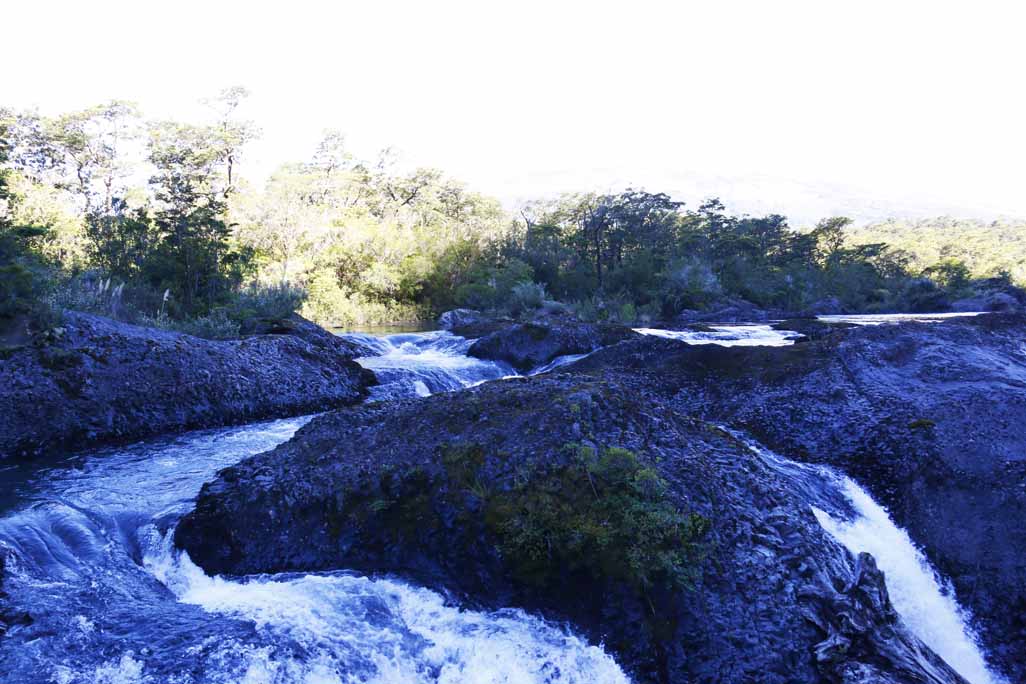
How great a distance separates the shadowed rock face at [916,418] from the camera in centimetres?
566

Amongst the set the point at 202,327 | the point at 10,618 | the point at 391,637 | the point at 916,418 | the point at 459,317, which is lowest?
the point at 459,317

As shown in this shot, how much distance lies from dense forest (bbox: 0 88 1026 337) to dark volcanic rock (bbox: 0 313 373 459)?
11990 millimetres

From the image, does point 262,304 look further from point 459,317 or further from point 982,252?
point 982,252

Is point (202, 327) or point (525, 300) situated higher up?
point (202, 327)

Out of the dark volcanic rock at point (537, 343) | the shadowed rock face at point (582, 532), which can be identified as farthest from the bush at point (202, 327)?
the shadowed rock face at point (582, 532)

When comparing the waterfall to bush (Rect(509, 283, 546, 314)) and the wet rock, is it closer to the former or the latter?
the wet rock

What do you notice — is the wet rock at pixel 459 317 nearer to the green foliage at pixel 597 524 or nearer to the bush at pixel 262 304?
the bush at pixel 262 304

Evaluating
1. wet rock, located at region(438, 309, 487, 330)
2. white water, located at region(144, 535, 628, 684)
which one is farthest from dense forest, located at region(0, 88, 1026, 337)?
white water, located at region(144, 535, 628, 684)

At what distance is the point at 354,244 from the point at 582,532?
137 ft

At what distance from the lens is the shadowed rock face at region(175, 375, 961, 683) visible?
410cm

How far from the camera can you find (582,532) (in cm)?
455

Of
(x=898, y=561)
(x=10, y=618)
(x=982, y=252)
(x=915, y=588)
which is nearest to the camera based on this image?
(x=10, y=618)

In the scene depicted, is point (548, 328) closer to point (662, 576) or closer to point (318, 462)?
point (318, 462)

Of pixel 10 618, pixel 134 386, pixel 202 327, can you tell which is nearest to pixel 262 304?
pixel 202 327
